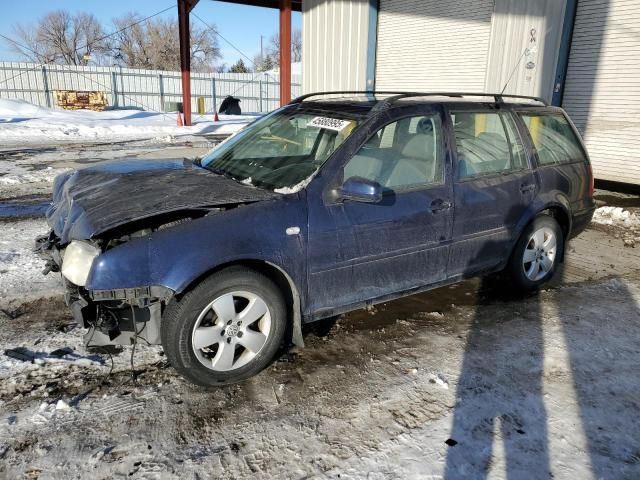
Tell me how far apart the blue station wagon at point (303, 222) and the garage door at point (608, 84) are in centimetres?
527

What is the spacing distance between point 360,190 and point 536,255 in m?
2.20

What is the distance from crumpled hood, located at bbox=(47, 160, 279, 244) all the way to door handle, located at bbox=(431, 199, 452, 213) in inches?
46.7

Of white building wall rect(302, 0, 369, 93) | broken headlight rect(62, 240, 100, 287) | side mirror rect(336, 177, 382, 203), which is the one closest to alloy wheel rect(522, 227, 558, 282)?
side mirror rect(336, 177, 382, 203)

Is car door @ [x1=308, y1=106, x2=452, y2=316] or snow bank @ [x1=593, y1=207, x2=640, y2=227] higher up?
car door @ [x1=308, y1=106, x2=452, y2=316]

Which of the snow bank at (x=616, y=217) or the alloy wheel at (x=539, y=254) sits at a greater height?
the alloy wheel at (x=539, y=254)

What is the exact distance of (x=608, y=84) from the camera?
8.77m

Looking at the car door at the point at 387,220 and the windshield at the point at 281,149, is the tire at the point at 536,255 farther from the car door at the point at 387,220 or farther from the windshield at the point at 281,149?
the windshield at the point at 281,149

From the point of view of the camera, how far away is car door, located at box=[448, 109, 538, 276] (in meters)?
3.75

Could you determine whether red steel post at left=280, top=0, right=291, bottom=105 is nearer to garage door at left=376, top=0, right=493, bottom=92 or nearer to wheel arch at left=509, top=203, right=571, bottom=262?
garage door at left=376, top=0, right=493, bottom=92

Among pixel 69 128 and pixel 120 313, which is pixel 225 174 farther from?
pixel 69 128

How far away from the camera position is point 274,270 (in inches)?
120

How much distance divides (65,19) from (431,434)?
73.6 metres

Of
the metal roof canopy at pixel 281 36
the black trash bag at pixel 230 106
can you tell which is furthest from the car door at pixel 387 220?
the black trash bag at pixel 230 106

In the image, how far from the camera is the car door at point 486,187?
12.3 ft
